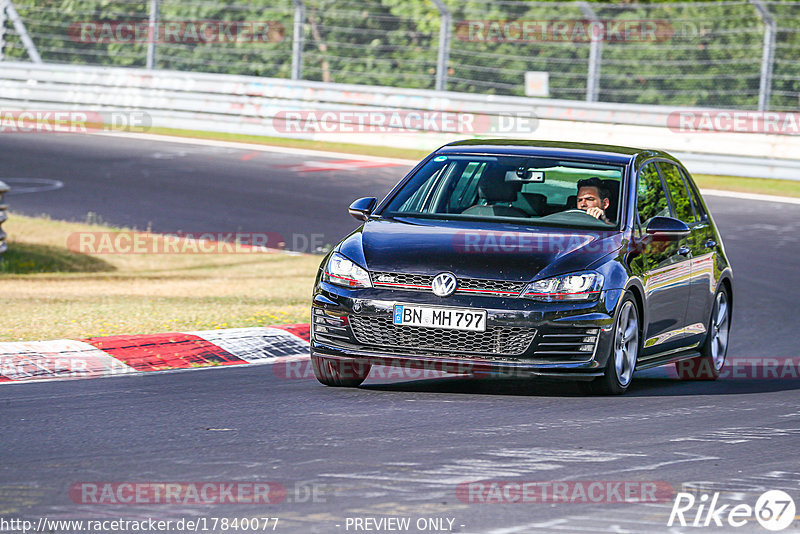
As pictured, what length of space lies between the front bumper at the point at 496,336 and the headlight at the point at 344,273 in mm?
58

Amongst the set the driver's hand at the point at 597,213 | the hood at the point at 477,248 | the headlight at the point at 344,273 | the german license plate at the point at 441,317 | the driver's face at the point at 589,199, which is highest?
the driver's face at the point at 589,199

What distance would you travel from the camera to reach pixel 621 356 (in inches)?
342

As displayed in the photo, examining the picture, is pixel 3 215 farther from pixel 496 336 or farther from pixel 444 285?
pixel 496 336

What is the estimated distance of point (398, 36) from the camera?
2695cm

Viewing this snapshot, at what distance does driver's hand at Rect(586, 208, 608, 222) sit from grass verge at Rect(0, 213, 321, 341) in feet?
10.8

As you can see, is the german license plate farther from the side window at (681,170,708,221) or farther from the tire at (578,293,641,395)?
the side window at (681,170,708,221)

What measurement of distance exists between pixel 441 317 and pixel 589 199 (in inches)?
66.7

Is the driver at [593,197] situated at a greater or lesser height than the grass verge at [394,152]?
greater

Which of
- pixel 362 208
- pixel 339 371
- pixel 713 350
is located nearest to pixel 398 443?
pixel 339 371

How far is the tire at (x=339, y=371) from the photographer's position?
8750mm

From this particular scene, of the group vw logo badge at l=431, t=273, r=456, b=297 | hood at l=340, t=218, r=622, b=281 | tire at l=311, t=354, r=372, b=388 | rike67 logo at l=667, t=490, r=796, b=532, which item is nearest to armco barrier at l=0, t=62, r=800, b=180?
hood at l=340, t=218, r=622, b=281

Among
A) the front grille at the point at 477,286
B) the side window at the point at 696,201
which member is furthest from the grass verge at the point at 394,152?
the front grille at the point at 477,286

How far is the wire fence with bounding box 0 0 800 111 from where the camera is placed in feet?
78.6

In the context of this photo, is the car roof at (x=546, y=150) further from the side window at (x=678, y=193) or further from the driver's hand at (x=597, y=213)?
the driver's hand at (x=597, y=213)
